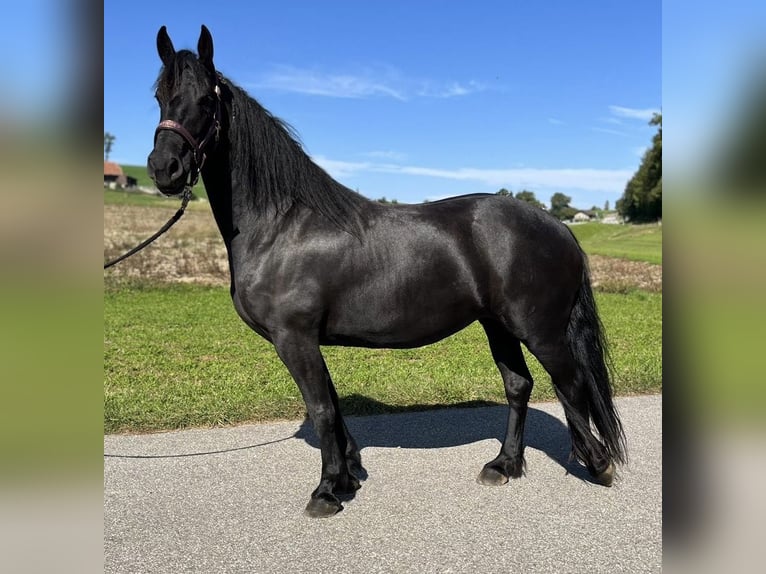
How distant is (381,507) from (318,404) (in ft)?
2.47

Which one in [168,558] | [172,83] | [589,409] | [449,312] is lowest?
[168,558]

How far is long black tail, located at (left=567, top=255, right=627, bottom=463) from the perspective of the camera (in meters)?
3.79

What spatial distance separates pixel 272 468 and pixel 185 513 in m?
0.77

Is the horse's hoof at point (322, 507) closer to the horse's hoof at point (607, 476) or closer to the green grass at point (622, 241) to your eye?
the horse's hoof at point (607, 476)

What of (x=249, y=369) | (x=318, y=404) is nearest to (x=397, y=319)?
(x=318, y=404)

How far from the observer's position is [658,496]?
11.8ft

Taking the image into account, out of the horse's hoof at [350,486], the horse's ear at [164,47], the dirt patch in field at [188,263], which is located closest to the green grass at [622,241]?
the dirt patch in field at [188,263]

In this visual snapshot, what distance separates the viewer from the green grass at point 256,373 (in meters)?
5.27
